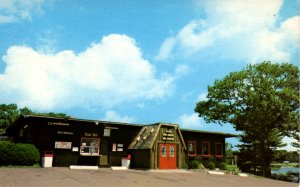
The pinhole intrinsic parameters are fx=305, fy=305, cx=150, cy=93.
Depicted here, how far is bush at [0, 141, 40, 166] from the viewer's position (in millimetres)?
22406

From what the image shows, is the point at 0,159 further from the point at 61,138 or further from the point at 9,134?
the point at 9,134

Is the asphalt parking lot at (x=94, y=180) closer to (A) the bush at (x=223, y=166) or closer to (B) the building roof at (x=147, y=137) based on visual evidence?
(B) the building roof at (x=147, y=137)

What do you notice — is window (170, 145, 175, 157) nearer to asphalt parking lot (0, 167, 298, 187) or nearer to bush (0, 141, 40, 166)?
asphalt parking lot (0, 167, 298, 187)

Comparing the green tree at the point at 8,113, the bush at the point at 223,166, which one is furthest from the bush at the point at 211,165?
the green tree at the point at 8,113

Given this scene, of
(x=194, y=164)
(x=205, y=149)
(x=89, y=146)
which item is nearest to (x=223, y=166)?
(x=194, y=164)

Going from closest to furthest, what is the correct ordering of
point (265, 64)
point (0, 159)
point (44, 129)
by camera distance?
point (0, 159) < point (44, 129) < point (265, 64)

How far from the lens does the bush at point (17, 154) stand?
22.4m

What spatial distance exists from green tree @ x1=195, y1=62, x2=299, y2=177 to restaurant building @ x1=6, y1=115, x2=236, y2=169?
37.6 feet

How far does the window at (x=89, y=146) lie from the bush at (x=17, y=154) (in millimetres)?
4221

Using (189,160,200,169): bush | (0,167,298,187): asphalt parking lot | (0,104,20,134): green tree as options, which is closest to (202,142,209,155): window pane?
(189,160,200,169): bush

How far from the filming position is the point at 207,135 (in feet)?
110

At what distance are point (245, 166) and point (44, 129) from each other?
3052 cm

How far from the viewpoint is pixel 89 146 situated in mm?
27125

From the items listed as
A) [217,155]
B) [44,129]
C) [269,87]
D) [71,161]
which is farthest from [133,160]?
[269,87]
